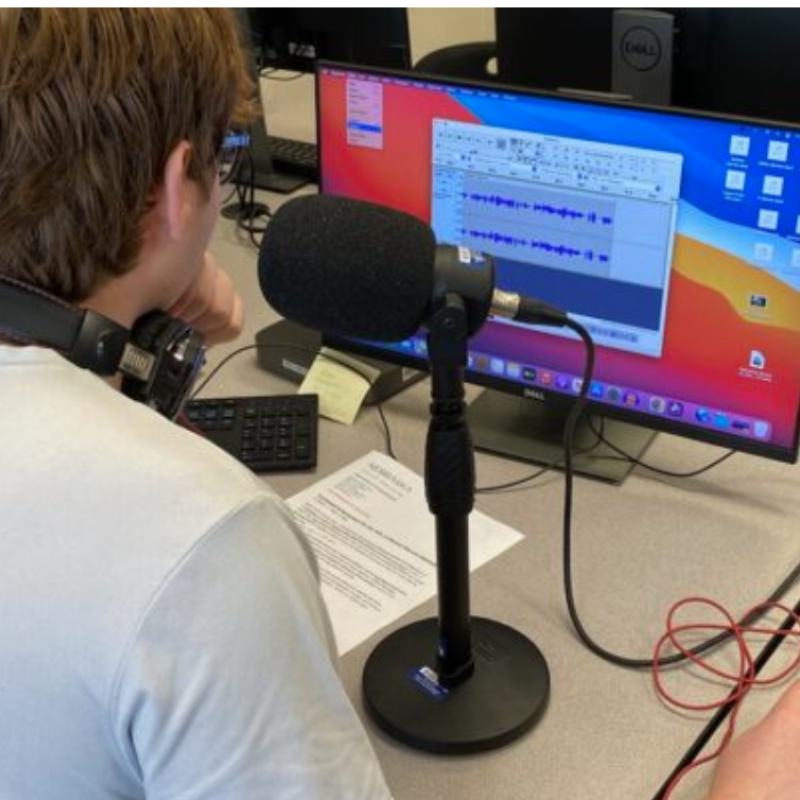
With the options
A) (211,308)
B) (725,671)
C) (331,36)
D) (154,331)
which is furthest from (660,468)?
(331,36)

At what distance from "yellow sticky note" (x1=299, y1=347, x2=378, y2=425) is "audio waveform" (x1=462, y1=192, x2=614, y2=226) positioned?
0.98ft

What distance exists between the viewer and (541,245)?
125cm

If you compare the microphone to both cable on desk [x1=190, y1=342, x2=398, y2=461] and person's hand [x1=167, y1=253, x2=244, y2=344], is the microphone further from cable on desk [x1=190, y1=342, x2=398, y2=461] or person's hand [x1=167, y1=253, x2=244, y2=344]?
cable on desk [x1=190, y1=342, x2=398, y2=461]

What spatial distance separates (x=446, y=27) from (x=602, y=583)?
316 centimetres

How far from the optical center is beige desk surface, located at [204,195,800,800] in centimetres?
96

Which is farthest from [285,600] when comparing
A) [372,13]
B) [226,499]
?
[372,13]

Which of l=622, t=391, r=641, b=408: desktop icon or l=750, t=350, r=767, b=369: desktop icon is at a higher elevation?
l=750, t=350, r=767, b=369: desktop icon

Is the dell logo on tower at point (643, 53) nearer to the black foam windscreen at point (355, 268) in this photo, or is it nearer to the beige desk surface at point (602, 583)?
the beige desk surface at point (602, 583)

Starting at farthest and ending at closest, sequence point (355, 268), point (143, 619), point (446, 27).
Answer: point (446, 27) < point (355, 268) < point (143, 619)

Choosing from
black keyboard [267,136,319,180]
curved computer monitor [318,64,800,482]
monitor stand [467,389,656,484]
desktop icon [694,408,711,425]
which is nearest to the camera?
curved computer monitor [318,64,800,482]

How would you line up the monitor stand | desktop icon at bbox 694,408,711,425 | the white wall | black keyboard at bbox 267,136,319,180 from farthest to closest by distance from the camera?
the white wall → black keyboard at bbox 267,136,319,180 → the monitor stand → desktop icon at bbox 694,408,711,425

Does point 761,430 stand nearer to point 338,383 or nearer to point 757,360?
point 757,360

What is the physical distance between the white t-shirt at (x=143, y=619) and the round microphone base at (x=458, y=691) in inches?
10.6

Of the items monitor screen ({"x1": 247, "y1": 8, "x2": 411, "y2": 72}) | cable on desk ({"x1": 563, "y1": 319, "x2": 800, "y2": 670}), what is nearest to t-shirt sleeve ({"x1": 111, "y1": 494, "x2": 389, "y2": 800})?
cable on desk ({"x1": 563, "y1": 319, "x2": 800, "y2": 670})
